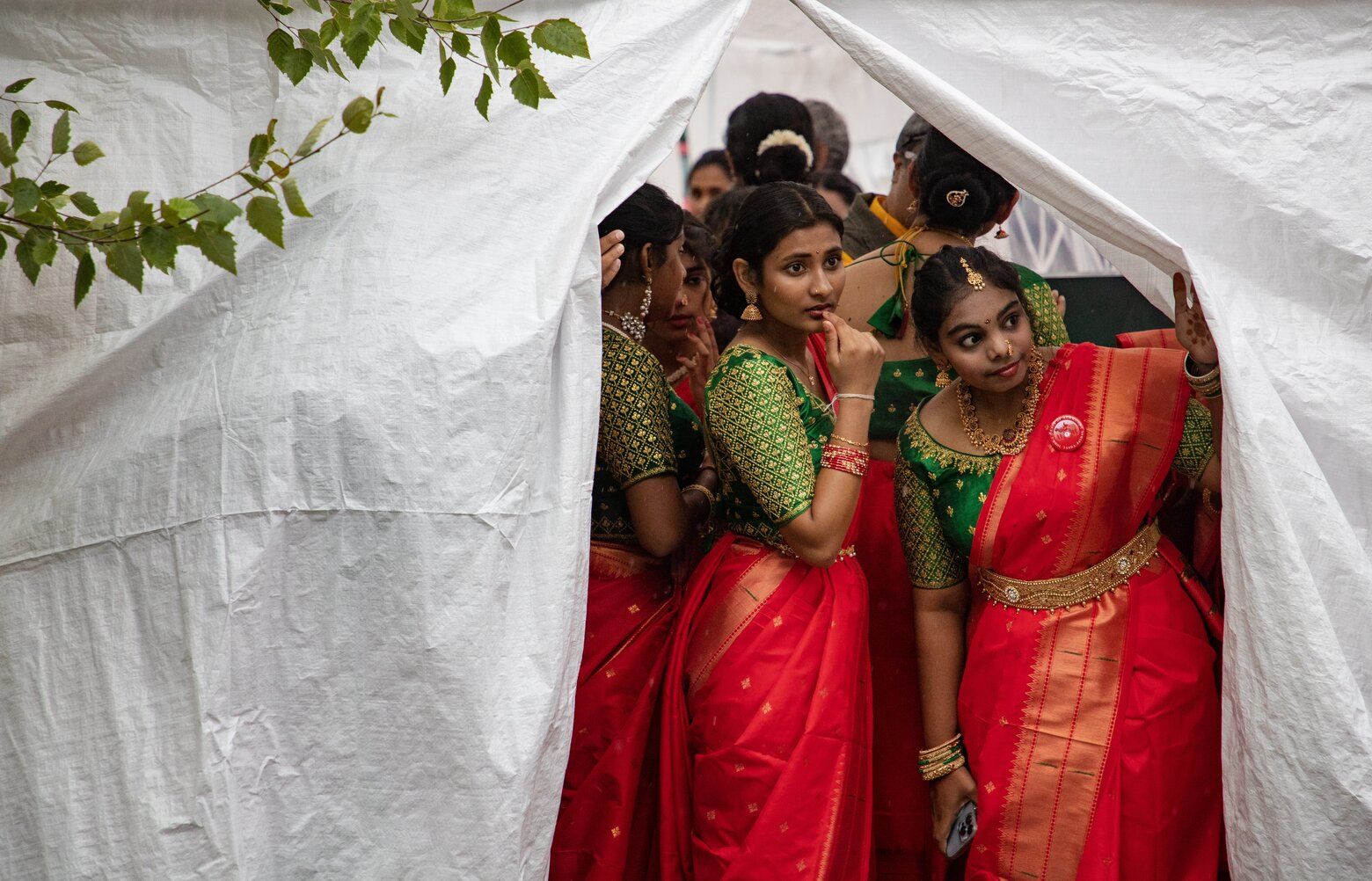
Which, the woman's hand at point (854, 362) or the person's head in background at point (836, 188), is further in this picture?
the person's head in background at point (836, 188)

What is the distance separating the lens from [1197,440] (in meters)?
2.49

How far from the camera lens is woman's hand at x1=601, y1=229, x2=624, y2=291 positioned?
7.83 feet

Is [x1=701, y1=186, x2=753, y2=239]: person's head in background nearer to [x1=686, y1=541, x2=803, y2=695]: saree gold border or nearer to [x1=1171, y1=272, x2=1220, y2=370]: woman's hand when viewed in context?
[x1=686, y1=541, x2=803, y2=695]: saree gold border

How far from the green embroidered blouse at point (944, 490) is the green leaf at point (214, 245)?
1.42 m

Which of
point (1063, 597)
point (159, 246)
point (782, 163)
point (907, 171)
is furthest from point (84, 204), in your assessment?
point (782, 163)

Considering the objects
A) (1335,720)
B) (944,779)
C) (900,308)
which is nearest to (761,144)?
(900,308)

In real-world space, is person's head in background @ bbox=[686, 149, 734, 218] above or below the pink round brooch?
above

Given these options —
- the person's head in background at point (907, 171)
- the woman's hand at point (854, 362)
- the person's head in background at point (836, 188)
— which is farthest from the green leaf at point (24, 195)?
the person's head in background at point (836, 188)

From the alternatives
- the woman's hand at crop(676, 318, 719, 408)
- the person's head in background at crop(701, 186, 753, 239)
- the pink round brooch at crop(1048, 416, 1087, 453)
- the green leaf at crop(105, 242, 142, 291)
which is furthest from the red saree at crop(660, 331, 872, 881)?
the person's head in background at crop(701, 186, 753, 239)

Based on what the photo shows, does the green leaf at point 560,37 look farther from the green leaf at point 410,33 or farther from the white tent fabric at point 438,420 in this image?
the white tent fabric at point 438,420

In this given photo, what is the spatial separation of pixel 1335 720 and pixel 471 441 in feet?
4.84

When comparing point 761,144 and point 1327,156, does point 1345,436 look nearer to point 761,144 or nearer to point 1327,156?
point 1327,156

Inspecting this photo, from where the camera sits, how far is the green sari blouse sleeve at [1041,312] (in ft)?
9.23

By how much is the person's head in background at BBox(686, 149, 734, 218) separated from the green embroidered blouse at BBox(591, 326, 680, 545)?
2.51m
